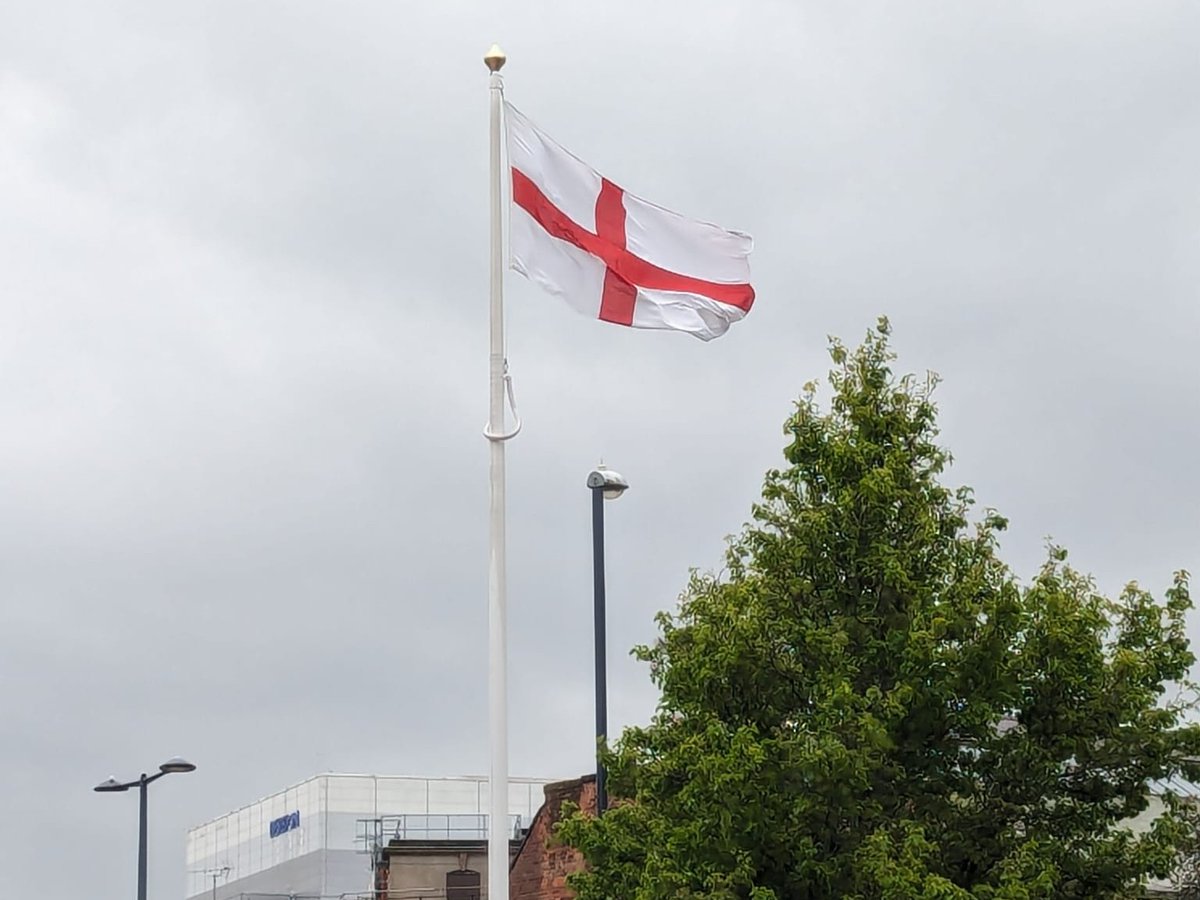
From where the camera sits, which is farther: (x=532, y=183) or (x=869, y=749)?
(x=869, y=749)

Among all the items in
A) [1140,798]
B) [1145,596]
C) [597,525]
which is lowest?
[1140,798]

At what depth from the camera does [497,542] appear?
54.9 feet

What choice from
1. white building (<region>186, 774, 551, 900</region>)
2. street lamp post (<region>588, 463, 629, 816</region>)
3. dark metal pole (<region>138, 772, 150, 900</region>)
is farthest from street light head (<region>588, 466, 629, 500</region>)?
white building (<region>186, 774, 551, 900</region>)

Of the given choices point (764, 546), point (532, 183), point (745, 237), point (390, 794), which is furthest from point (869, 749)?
point (390, 794)

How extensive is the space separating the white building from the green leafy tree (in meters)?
67.7

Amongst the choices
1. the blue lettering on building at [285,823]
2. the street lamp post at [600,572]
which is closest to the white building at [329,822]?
the blue lettering on building at [285,823]

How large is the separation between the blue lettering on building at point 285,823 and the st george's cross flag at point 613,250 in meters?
81.2

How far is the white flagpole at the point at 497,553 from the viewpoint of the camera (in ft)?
53.2

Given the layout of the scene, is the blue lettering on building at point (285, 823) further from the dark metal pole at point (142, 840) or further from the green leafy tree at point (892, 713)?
the green leafy tree at point (892, 713)

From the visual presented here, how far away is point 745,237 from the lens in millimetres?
19531

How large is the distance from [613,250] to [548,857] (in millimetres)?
17999

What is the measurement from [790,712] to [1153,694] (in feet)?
12.4

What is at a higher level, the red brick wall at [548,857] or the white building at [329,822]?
the white building at [329,822]

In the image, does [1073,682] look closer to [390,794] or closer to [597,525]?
[597,525]
